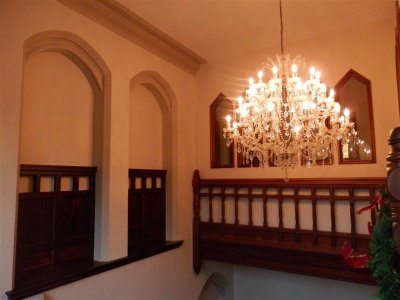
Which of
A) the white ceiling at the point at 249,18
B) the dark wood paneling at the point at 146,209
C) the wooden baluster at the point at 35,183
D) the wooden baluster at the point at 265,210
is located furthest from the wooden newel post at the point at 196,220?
the wooden baluster at the point at 35,183

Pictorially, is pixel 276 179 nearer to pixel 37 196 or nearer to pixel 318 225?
pixel 318 225

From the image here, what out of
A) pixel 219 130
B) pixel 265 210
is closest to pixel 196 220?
pixel 265 210

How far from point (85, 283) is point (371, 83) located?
3597mm

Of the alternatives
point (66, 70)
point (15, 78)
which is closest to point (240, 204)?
point (66, 70)

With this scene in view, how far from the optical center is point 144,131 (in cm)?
374

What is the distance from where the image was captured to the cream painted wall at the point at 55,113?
8.29 ft

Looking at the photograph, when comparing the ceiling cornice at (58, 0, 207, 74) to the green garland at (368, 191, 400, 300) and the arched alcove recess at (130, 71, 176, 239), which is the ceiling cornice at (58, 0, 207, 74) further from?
the green garland at (368, 191, 400, 300)

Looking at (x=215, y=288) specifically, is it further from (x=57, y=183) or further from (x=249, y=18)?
(x=249, y=18)

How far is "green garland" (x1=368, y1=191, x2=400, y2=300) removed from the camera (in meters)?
1.14

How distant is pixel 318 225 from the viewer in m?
3.43

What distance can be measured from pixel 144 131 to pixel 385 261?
9.93 feet

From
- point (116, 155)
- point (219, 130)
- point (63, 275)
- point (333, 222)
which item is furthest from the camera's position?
point (219, 130)

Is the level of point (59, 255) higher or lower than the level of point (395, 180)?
lower

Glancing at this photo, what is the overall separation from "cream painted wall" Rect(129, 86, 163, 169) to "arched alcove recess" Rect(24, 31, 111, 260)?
20.9 inches
